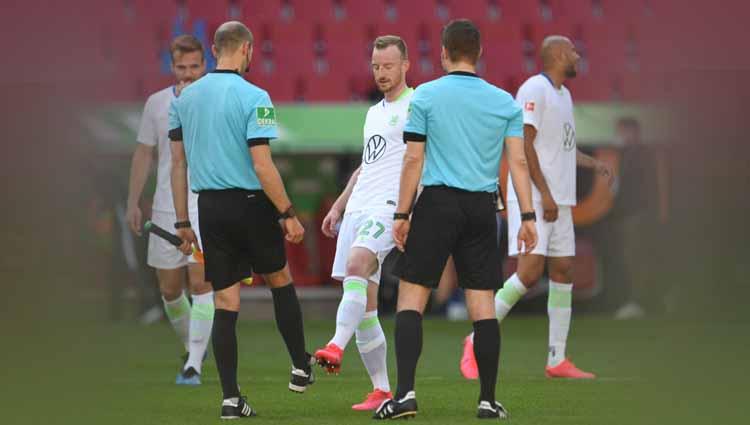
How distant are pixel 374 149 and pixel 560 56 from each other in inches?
85.8

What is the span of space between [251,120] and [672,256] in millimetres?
2970

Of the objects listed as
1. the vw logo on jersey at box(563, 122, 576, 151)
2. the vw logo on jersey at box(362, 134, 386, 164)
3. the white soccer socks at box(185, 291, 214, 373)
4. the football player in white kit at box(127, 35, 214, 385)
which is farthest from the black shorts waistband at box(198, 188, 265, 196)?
the vw logo on jersey at box(563, 122, 576, 151)

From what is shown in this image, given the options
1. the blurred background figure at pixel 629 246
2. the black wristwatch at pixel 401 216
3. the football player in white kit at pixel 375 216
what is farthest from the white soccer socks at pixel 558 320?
the blurred background figure at pixel 629 246

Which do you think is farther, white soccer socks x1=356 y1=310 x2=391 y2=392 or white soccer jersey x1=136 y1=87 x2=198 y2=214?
white soccer jersey x1=136 y1=87 x2=198 y2=214

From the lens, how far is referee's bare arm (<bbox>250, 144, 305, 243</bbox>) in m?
5.07

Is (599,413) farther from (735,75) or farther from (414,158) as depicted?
(735,75)

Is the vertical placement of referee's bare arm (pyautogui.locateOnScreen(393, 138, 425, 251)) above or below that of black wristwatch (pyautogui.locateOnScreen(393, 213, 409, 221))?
above

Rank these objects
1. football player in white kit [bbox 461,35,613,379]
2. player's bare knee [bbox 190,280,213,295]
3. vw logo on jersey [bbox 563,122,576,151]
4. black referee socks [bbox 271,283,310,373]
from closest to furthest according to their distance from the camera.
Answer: black referee socks [bbox 271,283,310,373], player's bare knee [bbox 190,280,213,295], football player in white kit [bbox 461,35,613,379], vw logo on jersey [bbox 563,122,576,151]

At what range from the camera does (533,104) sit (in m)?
7.42

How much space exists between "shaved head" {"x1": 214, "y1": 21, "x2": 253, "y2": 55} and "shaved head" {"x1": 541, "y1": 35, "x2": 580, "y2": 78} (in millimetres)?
2868

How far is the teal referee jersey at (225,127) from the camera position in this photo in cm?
510

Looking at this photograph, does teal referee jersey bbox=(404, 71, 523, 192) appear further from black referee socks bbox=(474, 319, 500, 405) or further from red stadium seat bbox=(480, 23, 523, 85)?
red stadium seat bbox=(480, 23, 523, 85)

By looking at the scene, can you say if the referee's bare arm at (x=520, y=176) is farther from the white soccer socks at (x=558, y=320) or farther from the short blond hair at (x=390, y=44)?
the white soccer socks at (x=558, y=320)

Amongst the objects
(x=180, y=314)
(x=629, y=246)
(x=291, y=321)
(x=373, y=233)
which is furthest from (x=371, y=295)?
(x=629, y=246)
